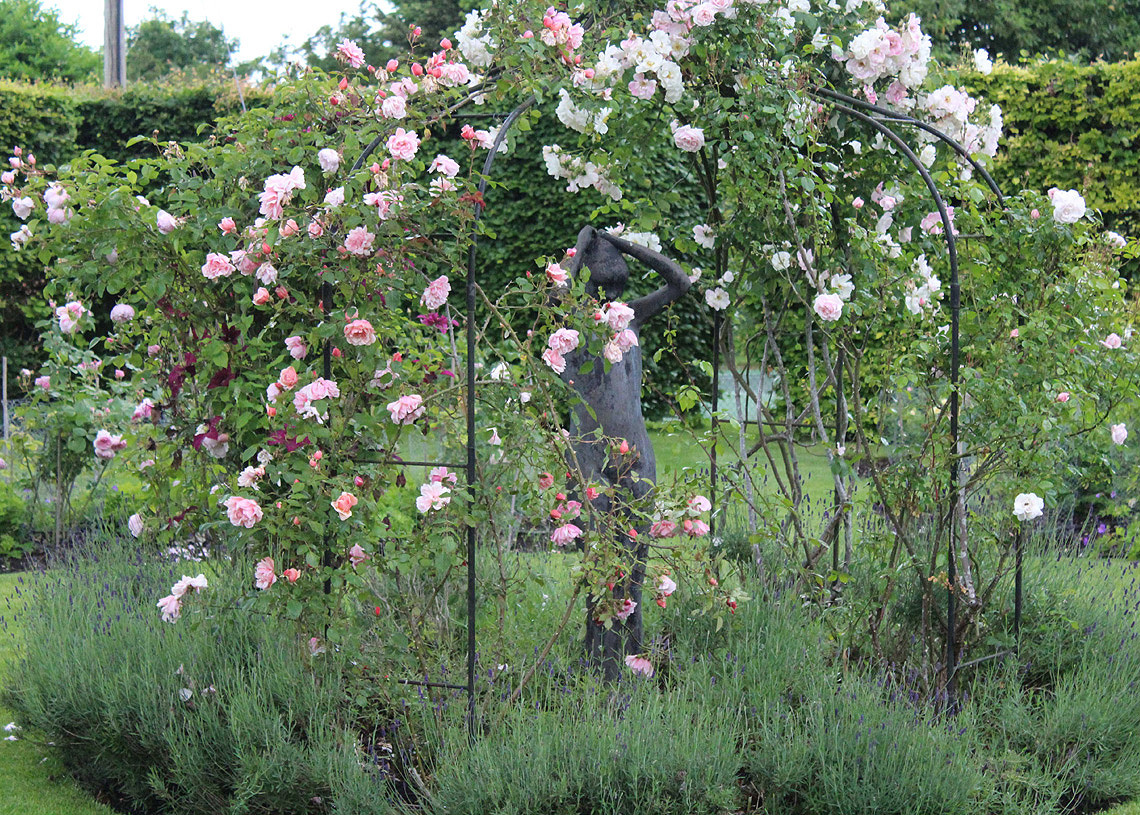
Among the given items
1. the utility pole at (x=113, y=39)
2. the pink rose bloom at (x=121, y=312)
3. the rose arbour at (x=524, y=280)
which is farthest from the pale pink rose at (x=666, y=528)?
the utility pole at (x=113, y=39)

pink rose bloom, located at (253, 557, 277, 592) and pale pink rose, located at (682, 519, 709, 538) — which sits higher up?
pale pink rose, located at (682, 519, 709, 538)

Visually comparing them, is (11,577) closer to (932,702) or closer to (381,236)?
(381,236)

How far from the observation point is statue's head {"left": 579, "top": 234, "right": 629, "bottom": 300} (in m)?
3.75

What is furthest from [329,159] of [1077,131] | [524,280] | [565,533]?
[1077,131]

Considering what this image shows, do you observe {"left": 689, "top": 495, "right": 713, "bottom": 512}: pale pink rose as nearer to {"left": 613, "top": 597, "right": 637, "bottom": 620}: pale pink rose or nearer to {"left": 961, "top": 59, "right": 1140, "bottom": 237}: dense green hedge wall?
{"left": 613, "top": 597, "right": 637, "bottom": 620}: pale pink rose

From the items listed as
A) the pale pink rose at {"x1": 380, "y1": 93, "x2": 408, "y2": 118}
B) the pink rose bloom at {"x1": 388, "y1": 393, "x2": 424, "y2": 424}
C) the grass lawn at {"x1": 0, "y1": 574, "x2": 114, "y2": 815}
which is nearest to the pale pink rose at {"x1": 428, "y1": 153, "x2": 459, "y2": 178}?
the pale pink rose at {"x1": 380, "y1": 93, "x2": 408, "y2": 118}

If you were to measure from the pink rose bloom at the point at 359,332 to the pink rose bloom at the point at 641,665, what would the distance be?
4.38 feet

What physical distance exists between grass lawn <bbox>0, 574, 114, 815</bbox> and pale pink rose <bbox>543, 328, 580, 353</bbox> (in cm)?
199

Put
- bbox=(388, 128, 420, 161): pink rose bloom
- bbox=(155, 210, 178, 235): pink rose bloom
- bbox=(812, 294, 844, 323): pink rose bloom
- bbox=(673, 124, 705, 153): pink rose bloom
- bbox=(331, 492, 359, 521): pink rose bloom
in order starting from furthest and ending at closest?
bbox=(673, 124, 705, 153): pink rose bloom, bbox=(812, 294, 844, 323): pink rose bloom, bbox=(155, 210, 178, 235): pink rose bloom, bbox=(388, 128, 420, 161): pink rose bloom, bbox=(331, 492, 359, 521): pink rose bloom

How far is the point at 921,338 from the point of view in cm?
413

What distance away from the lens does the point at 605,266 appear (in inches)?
148

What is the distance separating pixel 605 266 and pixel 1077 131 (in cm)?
665

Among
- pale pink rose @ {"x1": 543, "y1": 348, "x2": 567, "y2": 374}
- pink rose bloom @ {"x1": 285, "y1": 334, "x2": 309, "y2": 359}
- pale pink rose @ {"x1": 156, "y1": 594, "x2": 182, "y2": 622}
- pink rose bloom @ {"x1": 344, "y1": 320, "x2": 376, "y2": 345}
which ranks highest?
pink rose bloom @ {"x1": 344, "y1": 320, "x2": 376, "y2": 345}

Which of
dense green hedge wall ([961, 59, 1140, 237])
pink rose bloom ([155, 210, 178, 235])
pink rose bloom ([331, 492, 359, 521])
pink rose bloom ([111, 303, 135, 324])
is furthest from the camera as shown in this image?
dense green hedge wall ([961, 59, 1140, 237])
